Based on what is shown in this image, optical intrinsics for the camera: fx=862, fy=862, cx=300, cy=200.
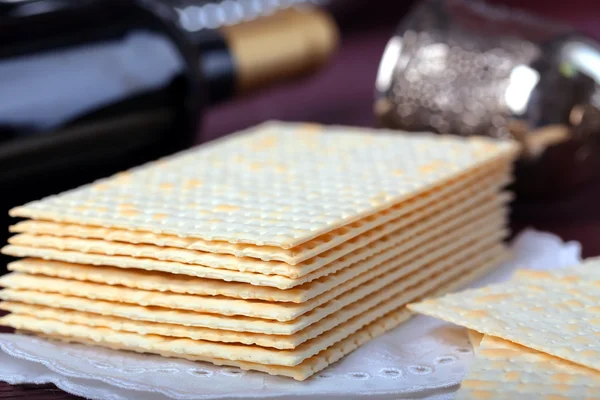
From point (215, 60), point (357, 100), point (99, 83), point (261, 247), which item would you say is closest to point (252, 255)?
point (261, 247)

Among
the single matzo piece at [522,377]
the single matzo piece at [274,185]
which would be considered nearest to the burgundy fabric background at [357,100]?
the single matzo piece at [274,185]

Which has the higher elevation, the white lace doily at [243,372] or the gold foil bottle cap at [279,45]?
the gold foil bottle cap at [279,45]

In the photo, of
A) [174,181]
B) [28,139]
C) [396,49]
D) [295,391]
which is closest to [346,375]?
[295,391]

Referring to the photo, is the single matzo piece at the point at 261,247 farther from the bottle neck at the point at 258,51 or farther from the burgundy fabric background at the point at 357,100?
the bottle neck at the point at 258,51

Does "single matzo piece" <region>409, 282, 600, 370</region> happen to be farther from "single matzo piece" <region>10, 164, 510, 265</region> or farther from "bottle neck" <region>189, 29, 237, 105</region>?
"bottle neck" <region>189, 29, 237, 105</region>

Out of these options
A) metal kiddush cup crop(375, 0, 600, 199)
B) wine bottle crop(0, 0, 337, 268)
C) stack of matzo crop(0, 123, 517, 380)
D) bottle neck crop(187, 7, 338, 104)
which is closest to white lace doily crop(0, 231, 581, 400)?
stack of matzo crop(0, 123, 517, 380)

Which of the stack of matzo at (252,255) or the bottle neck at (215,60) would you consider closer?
the stack of matzo at (252,255)

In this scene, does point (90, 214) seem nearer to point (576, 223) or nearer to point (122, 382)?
point (122, 382)
